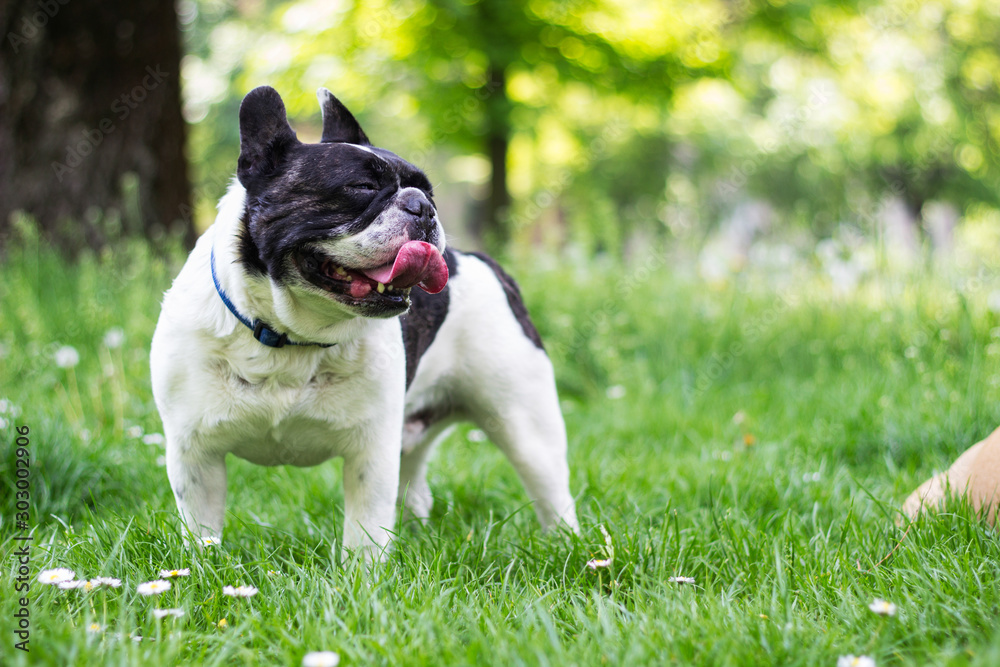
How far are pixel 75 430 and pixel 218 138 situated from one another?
1598 cm

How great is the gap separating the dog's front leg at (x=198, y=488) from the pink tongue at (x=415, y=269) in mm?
845

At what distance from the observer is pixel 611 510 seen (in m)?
3.13

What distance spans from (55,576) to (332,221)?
124cm

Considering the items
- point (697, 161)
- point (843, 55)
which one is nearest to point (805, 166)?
point (697, 161)

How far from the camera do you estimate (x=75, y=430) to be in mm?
3760

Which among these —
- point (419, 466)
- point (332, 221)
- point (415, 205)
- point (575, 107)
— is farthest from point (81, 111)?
point (575, 107)

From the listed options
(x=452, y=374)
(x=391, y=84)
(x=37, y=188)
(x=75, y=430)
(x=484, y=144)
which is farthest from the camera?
(x=484, y=144)

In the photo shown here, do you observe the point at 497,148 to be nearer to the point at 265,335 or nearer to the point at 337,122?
the point at 337,122

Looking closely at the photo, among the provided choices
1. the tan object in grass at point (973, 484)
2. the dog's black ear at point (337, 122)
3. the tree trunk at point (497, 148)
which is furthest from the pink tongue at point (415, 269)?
the tree trunk at point (497, 148)

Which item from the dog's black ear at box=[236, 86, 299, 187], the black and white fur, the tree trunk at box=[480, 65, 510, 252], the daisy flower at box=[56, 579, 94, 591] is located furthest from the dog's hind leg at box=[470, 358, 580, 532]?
the tree trunk at box=[480, 65, 510, 252]

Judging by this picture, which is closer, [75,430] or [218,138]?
[75,430]

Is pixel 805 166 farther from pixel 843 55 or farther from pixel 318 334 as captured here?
pixel 318 334

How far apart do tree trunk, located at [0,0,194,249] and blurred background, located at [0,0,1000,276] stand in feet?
0.05

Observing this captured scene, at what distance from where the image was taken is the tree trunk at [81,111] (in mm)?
6422
